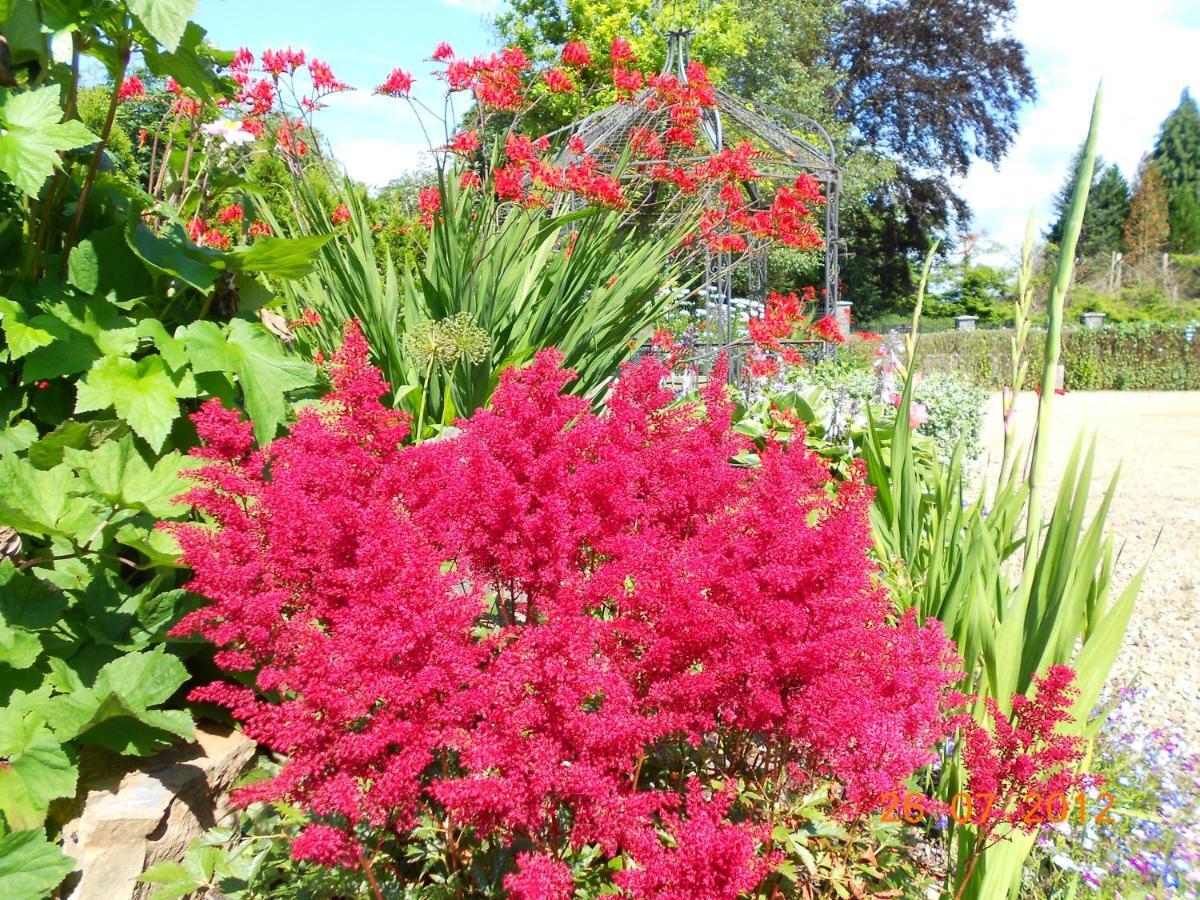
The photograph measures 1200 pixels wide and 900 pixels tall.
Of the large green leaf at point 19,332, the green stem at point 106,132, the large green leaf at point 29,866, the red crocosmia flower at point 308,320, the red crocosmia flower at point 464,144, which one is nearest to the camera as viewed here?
the large green leaf at point 29,866

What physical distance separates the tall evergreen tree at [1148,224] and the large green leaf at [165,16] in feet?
152

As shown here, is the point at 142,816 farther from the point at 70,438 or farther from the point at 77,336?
the point at 77,336

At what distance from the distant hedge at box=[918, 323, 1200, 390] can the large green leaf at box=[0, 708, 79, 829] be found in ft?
73.1

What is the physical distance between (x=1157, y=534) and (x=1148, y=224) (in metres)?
46.0

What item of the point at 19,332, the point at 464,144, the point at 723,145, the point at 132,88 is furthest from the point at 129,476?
the point at 723,145

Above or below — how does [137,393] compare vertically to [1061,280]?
below

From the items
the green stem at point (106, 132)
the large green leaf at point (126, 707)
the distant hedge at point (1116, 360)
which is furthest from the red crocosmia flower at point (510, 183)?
the distant hedge at point (1116, 360)

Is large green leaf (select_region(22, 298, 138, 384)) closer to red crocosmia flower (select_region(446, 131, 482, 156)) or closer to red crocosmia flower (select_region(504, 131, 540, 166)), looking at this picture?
red crocosmia flower (select_region(446, 131, 482, 156))

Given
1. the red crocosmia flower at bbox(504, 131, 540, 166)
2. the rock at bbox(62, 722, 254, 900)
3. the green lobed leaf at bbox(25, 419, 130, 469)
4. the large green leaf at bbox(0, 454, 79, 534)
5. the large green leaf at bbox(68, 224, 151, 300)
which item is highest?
the red crocosmia flower at bbox(504, 131, 540, 166)

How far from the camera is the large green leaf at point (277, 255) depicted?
236cm

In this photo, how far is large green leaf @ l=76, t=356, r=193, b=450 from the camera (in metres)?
2.02

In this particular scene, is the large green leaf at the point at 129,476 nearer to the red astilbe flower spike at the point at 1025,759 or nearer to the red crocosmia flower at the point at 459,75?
the red astilbe flower spike at the point at 1025,759

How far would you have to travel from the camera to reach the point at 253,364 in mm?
2279
